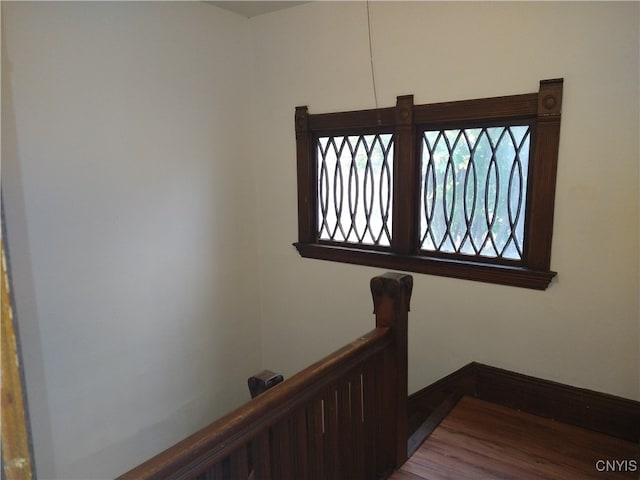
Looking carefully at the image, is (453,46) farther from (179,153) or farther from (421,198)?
(179,153)

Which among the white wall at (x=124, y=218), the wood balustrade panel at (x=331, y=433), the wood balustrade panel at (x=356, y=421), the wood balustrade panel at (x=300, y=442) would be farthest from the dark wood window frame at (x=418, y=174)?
the wood balustrade panel at (x=300, y=442)

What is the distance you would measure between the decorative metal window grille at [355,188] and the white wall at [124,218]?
0.60 metres

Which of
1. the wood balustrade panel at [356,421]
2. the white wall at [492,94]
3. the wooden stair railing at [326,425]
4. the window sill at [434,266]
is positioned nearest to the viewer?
the wooden stair railing at [326,425]

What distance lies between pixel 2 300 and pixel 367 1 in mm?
2561

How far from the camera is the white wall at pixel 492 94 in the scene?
6.28ft

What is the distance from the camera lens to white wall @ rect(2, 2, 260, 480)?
6.57ft

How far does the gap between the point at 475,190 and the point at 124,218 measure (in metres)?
1.91

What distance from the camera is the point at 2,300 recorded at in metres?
0.44

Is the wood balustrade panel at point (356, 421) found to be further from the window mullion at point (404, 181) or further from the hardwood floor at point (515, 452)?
the window mullion at point (404, 181)

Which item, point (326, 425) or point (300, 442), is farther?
point (326, 425)

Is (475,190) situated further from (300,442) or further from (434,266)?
(300,442)

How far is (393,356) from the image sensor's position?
5.55ft

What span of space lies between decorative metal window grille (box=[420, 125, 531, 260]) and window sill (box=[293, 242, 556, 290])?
3.4 inches

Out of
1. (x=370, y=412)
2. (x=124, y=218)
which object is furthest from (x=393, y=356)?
(x=124, y=218)
